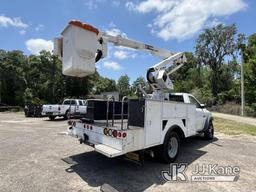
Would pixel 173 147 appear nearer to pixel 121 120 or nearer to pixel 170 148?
pixel 170 148

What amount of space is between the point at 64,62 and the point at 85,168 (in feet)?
8.38

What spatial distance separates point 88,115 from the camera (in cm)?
622

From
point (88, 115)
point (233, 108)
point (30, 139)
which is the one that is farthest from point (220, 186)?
point (233, 108)

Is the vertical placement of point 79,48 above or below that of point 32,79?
below

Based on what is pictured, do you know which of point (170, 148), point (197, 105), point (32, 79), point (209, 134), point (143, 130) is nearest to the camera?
point (143, 130)

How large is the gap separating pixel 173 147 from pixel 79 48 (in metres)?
3.44

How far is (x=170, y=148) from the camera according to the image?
5914mm

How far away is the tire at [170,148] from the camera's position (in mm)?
5469

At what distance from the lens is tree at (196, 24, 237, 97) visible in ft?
148

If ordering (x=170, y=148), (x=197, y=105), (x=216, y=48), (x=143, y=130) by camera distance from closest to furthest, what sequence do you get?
(x=143, y=130) → (x=170, y=148) → (x=197, y=105) → (x=216, y=48)

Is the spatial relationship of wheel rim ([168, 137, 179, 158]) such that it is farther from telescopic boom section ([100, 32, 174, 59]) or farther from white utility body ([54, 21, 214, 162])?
telescopic boom section ([100, 32, 174, 59])

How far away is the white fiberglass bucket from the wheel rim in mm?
2737

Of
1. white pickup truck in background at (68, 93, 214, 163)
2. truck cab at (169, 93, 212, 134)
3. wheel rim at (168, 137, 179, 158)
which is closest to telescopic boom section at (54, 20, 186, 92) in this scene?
white pickup truck in background at (68, 93, 214, 163)

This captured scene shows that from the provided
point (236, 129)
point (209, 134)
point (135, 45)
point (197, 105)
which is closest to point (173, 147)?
point (197, 105)
